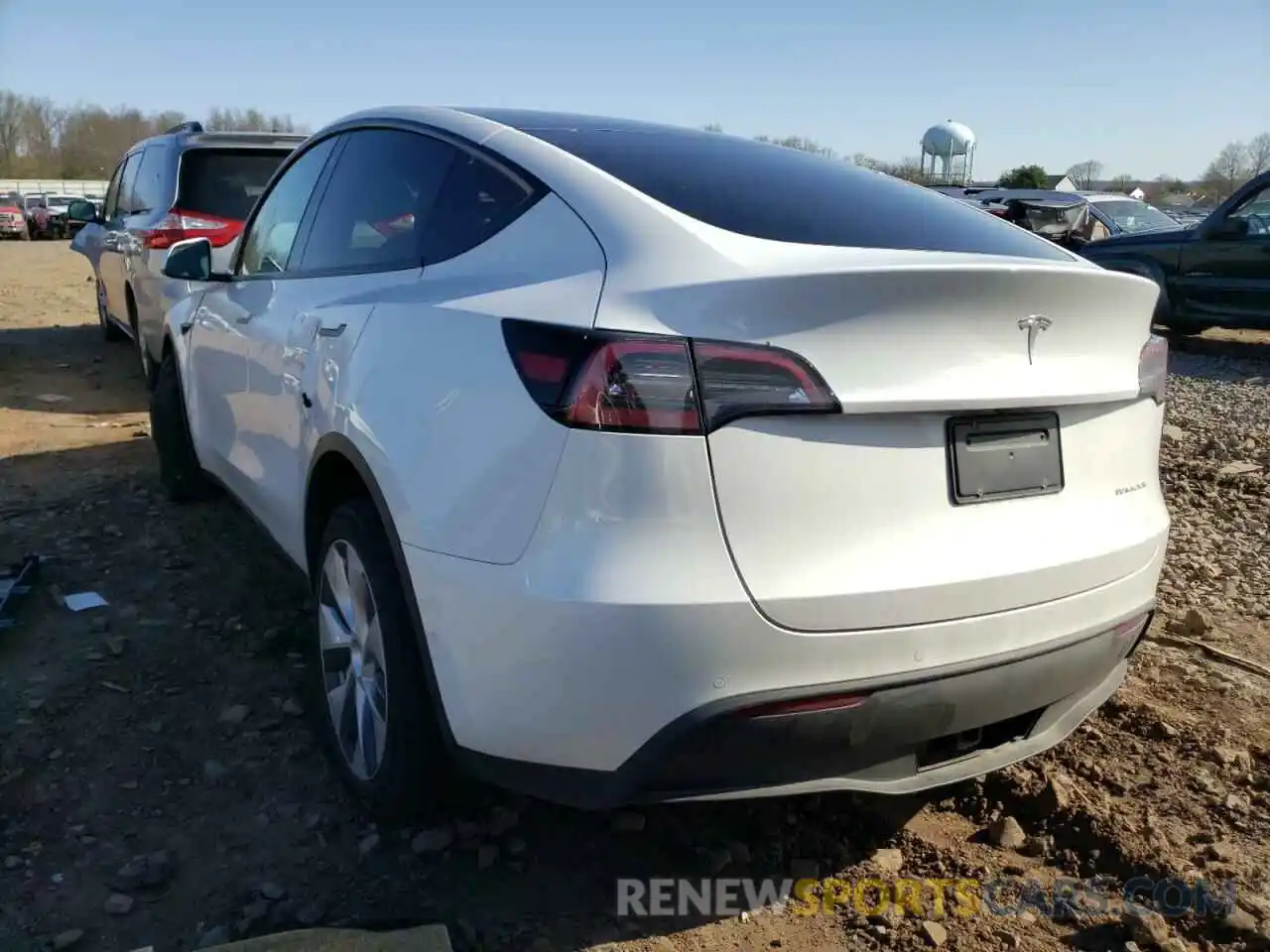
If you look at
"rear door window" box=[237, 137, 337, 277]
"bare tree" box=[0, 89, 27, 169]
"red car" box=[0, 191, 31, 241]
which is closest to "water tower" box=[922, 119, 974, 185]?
"red car" box=[0, 191, 31, 241]

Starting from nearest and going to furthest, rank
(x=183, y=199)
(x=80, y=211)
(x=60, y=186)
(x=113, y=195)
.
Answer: (x=183, y=199) → (x=80, y=211) → (x=113, y=195) → (x=60, y=186)

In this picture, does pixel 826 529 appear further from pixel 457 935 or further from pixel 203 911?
pixel 203 911

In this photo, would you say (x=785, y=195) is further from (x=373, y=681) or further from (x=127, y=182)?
(x=127, y=182)

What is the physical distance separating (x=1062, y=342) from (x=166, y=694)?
2.77 m

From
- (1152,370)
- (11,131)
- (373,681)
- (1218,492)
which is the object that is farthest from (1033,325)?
(11,131)

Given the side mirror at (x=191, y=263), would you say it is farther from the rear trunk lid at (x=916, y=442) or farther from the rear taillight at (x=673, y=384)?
the rear trunk lid at (x=916, y=442)

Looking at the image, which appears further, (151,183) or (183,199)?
(151,183)

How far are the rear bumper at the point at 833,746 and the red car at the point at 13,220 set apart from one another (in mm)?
39855

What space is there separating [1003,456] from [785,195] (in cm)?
84

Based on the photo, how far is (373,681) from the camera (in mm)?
2611

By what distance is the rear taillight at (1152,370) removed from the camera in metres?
2.51

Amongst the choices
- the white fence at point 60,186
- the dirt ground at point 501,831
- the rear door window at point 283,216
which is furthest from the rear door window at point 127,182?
the white fence at point 60,186

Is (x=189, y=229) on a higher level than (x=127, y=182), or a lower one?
lower

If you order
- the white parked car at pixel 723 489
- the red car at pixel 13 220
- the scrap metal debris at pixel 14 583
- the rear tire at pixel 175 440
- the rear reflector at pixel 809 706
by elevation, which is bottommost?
the red car at pixel 13 220
